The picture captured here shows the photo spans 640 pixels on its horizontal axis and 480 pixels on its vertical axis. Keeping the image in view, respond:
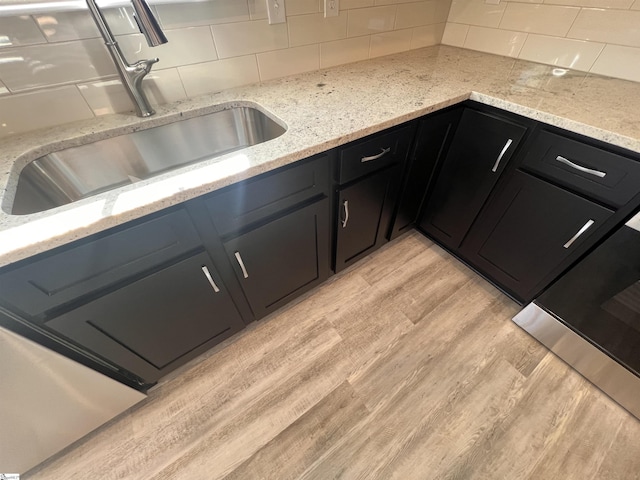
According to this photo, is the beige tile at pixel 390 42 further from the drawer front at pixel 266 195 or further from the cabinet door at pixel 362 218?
the drawer front at pixel 266 195

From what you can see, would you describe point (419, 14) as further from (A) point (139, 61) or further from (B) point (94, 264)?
(B) point (94, 264)

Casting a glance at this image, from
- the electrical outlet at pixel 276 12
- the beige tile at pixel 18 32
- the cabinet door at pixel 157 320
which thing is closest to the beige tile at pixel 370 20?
the electrical outlet at pixel 276 12

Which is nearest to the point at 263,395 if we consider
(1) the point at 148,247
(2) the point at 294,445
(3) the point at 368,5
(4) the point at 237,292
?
(2) the point at 294,445

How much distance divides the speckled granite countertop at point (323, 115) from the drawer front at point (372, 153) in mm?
64

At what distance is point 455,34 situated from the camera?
62.8 inches

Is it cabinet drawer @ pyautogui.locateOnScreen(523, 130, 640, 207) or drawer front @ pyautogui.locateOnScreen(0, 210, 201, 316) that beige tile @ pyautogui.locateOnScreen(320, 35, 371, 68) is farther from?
drawer front @ pyautogui.locateOnScreen(0, 210, 201, 316)

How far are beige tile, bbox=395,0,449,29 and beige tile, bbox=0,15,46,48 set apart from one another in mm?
1487

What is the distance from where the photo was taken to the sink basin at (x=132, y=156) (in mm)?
841

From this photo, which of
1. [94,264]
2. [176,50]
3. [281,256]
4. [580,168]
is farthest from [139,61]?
[580,168]

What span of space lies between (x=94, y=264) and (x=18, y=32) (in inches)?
28.9

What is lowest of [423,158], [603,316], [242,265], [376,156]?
[603,316]

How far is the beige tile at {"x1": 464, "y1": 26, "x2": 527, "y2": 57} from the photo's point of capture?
1383 millimetres

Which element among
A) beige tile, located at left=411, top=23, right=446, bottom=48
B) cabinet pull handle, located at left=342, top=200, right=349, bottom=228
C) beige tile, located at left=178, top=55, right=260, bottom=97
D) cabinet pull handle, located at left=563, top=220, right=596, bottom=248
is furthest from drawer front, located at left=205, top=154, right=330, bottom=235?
beige tile, located at left=411, top=23, right=446, bottom=48

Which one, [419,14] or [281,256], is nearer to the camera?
[281,256]
